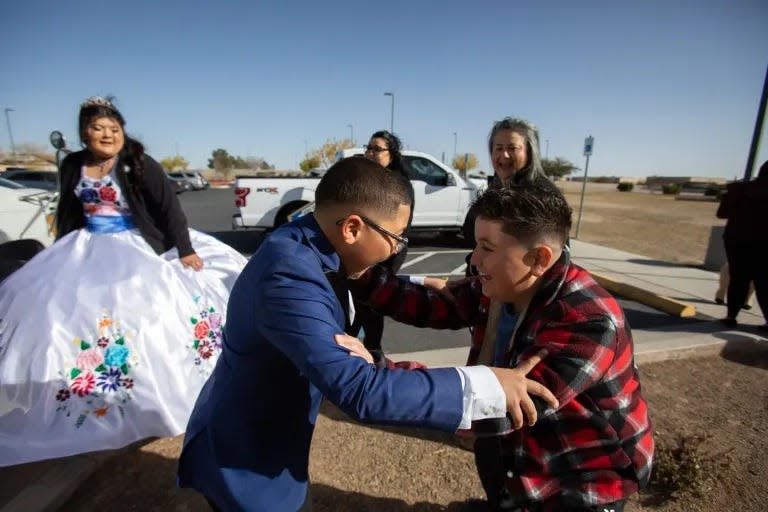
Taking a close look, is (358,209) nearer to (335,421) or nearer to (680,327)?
(335,421)

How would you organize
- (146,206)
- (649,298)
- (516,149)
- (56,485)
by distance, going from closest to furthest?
1. (56,485)
2. (146,206)
3. (516,149)
4. (649,298)

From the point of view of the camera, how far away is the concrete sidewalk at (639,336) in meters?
2.11

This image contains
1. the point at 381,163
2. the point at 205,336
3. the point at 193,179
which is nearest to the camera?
the point at 205,336

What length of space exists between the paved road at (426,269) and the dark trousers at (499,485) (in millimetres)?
2245

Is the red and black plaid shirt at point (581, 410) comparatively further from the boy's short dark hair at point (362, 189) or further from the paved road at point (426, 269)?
the paved road at point (426, 269)

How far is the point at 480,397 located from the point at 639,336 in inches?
164

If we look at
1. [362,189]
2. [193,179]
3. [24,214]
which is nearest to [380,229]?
[362,189]

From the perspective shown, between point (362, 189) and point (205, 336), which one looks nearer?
point (362, 189)

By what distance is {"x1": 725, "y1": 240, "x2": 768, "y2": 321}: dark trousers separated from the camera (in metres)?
4.45

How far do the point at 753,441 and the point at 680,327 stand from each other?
2131 millimetres

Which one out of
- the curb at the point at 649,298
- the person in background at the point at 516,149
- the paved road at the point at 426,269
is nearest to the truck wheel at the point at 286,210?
the paved road at the point at 426,269

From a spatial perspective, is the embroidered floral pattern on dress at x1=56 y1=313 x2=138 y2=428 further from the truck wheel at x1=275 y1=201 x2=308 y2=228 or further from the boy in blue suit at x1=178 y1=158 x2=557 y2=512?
the truck wheel at x1=275 y1=201 x2=308 y2=228

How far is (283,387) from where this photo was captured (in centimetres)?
131

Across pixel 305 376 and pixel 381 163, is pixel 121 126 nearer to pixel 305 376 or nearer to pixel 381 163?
pixel 381 163
